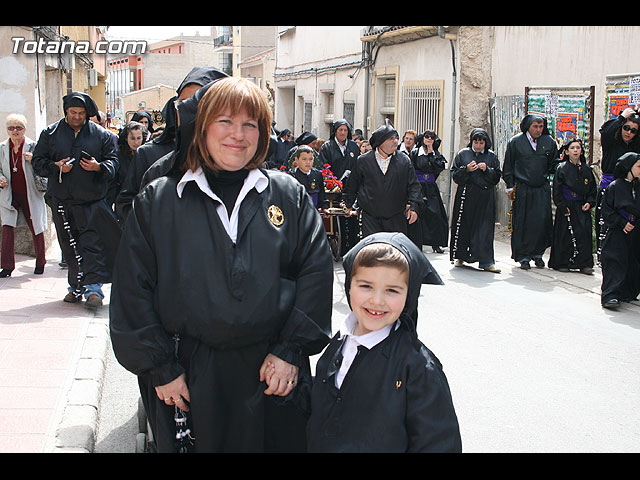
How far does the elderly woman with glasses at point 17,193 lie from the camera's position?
9203mm

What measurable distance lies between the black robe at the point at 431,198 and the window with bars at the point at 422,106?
4538 millimetres

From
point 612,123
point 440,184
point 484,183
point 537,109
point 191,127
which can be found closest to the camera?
point 191,127

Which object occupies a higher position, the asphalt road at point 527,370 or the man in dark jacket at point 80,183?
the man in dark jacket at point 80,183

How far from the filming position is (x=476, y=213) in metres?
11.5

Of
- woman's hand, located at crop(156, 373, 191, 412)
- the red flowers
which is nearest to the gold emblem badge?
woman's hand, located at crop(156, 373, 191, 412)

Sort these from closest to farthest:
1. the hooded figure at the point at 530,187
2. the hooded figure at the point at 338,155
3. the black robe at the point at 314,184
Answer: the black robe at the point at 314,184 → the hooded figure at the point at 530,187 → the hooded figure at the point at 338,155

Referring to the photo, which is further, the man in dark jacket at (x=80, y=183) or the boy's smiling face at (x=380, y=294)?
the man in dark jacket at (x=80, y=183)

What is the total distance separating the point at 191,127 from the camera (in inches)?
125

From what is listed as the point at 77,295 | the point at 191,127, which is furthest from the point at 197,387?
the point at 77,295

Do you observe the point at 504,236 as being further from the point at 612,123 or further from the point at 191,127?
the point at 191,127

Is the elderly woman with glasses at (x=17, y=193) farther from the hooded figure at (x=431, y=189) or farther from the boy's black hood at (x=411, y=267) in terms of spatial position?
the boy's black hood at (x=411, y=267)

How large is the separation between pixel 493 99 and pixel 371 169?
23.4 feet

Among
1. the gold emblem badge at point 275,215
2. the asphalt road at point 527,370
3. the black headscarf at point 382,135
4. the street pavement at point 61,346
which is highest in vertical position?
the black headscarf at point 382,135

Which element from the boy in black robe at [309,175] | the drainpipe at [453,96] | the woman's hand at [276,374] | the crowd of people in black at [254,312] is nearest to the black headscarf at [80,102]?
the boy in black robe at [309,175]
